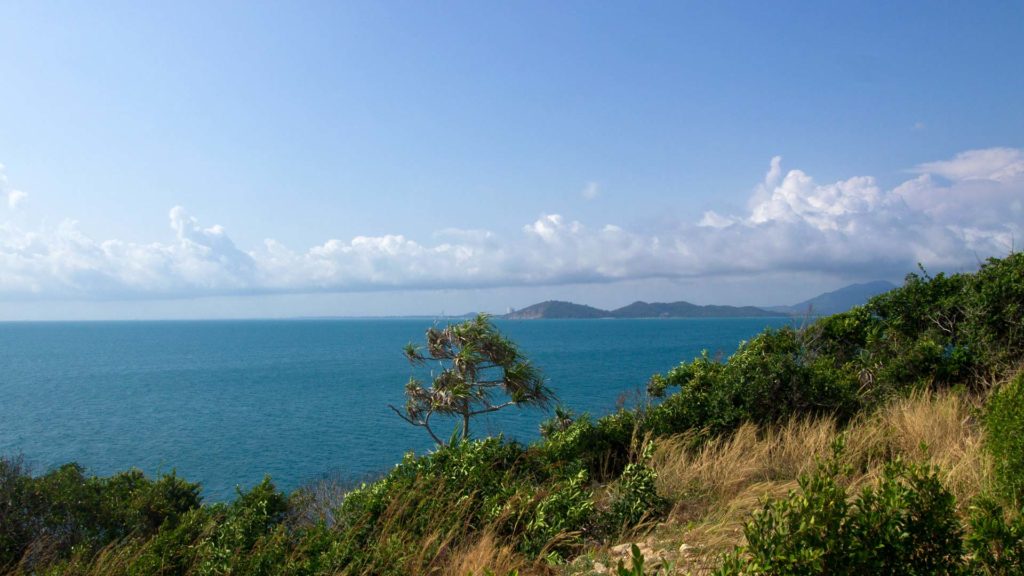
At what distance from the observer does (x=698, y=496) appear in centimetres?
613

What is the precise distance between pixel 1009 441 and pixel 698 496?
8.13 feet

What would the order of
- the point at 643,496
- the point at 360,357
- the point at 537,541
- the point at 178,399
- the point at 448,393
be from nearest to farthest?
the point at 537,541, the point at 643,496, the point at 448,393, the point at 178,399, the point at 360,357

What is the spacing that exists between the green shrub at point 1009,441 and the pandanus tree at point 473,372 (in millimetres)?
11007

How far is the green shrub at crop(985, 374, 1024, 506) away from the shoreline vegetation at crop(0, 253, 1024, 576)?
2 centimetres

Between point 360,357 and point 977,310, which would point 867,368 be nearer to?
point 977,310

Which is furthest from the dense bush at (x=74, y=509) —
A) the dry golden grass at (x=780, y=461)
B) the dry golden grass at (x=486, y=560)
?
the dry golden grass at (x=780, y=461)

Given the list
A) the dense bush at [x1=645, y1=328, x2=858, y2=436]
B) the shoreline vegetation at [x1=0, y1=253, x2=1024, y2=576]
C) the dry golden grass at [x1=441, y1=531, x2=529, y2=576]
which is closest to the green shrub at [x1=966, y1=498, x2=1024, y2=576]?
the shoreline vegetation at [x1=0, y1=253, x2=1024, y2=576]

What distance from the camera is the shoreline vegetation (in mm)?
3168

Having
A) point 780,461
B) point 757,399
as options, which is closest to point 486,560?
point 780,461

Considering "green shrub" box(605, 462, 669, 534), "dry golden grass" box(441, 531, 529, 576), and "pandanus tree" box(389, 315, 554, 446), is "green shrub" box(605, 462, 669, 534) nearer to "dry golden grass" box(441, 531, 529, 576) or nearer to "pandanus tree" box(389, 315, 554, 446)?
"dry golden grass" box(441, 531, 529, 576)

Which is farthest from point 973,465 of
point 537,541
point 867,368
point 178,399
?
point 178,399

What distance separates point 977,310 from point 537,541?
932cm

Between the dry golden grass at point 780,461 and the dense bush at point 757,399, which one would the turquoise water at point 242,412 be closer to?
the dense bush at point 757,399

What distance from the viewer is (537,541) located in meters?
5.41
